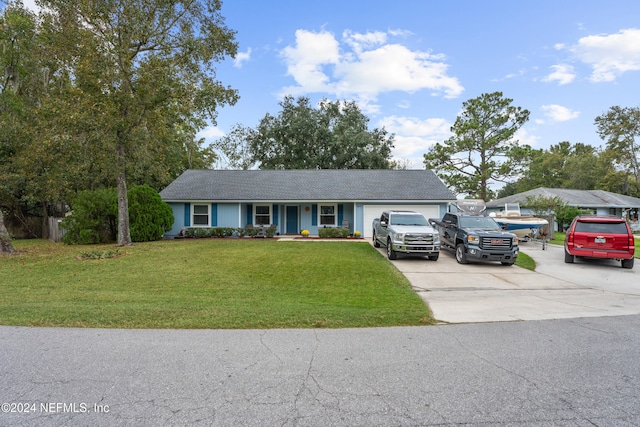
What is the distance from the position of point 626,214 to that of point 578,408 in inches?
1656

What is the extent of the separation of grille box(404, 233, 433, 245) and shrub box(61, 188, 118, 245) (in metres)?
15.5

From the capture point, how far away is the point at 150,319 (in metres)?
5.92

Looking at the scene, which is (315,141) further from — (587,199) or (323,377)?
(323,377)

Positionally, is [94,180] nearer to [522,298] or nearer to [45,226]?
[45,226]

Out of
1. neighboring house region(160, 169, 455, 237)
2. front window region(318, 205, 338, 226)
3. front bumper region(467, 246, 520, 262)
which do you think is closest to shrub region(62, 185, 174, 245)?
neighboring house region(160, 169, 455, 237)

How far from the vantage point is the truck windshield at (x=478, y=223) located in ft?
46.1

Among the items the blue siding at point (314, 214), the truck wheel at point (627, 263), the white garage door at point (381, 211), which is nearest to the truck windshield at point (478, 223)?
the truck wheel at point (627, 263)

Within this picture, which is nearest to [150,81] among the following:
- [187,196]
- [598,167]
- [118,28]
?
[118,28]

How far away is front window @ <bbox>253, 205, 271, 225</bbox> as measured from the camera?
2311cm

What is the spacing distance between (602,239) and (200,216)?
20.1 m

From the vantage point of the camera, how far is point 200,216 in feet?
72.9

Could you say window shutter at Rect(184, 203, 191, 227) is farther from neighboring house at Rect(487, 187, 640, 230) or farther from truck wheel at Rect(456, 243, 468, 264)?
neighboring house at Rect(487, 187, 640, 230)

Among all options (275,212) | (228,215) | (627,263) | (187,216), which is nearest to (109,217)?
(187,216)

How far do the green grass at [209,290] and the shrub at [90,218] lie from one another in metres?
3.69
